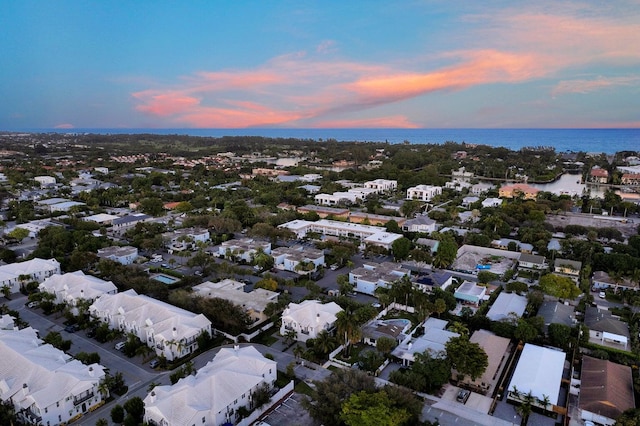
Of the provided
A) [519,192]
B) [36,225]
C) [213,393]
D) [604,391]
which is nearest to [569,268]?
[604,391]

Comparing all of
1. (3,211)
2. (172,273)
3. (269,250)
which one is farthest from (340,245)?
(3,211)

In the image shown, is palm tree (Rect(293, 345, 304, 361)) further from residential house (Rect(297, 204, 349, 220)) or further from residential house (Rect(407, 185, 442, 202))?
residential house (Rect(407, 185, 442, 202))

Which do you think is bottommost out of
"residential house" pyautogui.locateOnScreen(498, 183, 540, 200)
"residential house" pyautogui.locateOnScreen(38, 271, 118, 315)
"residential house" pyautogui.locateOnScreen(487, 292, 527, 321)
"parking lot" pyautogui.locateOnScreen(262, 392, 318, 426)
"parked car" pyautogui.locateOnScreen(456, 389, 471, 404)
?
"parking lot" pyautogui.locateOnScreen(262, 392, 318, 426)

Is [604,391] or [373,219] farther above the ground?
[373,219]

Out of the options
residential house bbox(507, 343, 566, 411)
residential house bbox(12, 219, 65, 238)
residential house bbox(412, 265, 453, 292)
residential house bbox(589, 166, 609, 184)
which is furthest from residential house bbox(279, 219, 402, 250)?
residential house bbox(589, 166, 609, 184)

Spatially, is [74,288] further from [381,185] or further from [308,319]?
[381,185]

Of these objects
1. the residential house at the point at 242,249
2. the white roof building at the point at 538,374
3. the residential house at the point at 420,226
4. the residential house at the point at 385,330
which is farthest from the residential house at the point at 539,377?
the residential house at the point at 420,226
